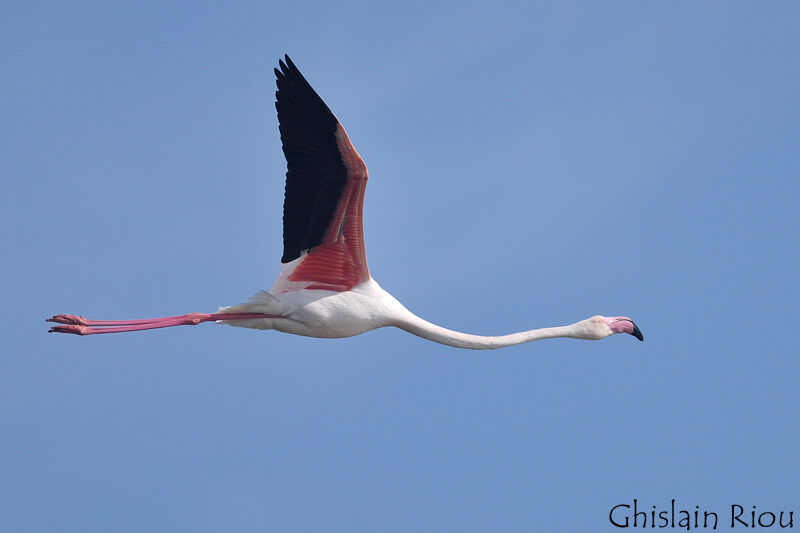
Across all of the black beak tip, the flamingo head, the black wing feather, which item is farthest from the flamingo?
the black beak tip

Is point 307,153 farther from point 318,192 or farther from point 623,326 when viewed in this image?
point 623,326

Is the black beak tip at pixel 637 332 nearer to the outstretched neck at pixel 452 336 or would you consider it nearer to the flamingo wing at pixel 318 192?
the outstretched neck at pixel 452 336

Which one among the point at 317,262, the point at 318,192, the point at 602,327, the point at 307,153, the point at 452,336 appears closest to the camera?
the point at 307,153

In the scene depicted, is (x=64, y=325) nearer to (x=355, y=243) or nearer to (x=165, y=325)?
(x=165, y=325)

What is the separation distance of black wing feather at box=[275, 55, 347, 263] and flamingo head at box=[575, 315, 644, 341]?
3.96 meters

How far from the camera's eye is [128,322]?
1353 centimetres

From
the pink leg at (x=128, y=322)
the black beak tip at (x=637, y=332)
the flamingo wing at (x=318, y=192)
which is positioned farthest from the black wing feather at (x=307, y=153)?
the black beak tip at (x=637, y=332)

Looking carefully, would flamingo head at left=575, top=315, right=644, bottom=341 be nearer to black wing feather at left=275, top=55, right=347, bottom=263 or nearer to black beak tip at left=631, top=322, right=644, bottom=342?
black beak tip at left=631, top=322, right=644, bottom=342

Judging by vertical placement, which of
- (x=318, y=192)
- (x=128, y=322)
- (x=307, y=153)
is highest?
(x=307, y=153)

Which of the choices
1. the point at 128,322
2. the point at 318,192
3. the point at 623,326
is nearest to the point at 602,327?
the point at 623,326

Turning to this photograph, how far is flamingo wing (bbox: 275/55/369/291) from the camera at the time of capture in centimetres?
1285

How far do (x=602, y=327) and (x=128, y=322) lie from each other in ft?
20.4

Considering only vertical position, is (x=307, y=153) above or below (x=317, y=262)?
above

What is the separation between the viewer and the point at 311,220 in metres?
13.4
